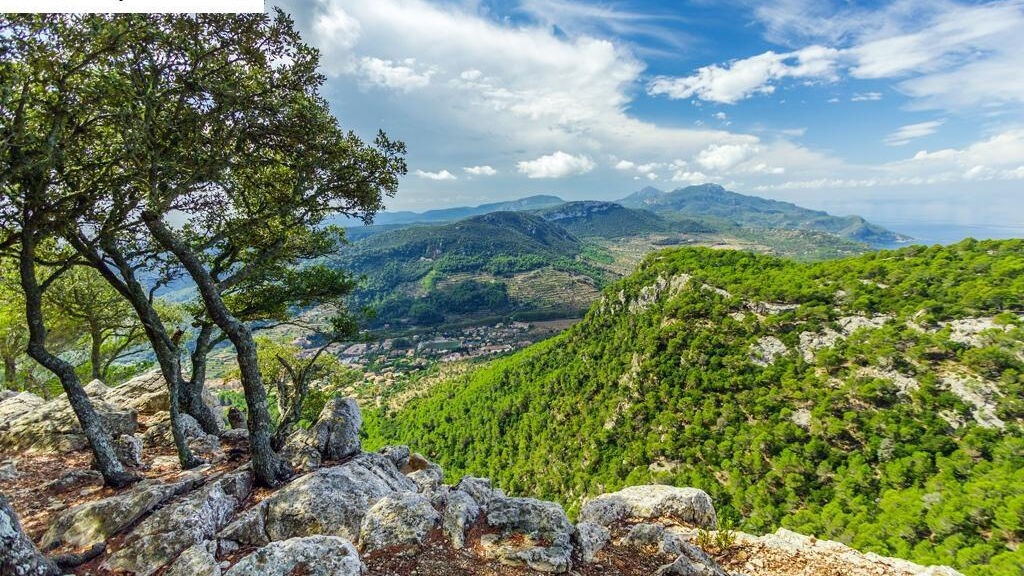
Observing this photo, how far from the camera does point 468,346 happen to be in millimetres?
160625

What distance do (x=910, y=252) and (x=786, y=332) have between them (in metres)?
17.4

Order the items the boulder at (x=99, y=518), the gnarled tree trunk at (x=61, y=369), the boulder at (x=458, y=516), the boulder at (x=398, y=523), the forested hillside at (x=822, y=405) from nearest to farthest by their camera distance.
→ the boulder at (x=99, y=518) → the boulder at (x=398, y=523) → the boulder at (x=458, y=516) → the gnarled tree trunk at (x=61, y=369) → the forested hillside at (x=822, y=405)

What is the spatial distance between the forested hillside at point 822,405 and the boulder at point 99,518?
75.2 feet

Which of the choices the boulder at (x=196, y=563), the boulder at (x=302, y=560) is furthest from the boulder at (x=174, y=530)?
the boulder at (x=302, y=560)

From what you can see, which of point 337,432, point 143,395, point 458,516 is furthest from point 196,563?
point 143,395

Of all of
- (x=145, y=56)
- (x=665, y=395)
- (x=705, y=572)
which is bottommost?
(x=665, y=395)

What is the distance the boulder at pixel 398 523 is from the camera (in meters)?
6.51

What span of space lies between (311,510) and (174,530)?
207 centimetres

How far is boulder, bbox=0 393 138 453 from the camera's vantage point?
10930 millimetres

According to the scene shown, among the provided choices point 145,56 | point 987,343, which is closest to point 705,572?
point 145,56

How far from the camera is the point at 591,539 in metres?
7.46

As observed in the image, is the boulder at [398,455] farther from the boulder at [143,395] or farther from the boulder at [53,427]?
the boulder at [143,395]

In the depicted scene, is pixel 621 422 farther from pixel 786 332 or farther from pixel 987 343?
pixel 987 343

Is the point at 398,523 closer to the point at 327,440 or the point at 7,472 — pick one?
the point at 327,440
